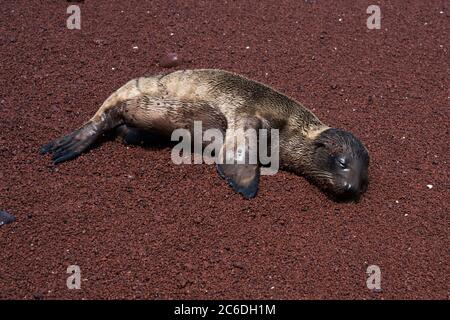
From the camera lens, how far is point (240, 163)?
4.79m

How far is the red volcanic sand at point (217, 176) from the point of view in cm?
404


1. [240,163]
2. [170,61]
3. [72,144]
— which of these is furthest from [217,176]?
[170,61]

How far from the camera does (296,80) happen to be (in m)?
6.38

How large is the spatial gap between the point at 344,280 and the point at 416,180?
149cm

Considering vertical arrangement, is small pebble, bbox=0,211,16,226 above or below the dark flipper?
below

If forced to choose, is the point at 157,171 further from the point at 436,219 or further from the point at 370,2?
the point at 370,2

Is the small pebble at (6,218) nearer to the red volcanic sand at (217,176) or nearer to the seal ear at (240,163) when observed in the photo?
the red volcanic sand at (217,176)

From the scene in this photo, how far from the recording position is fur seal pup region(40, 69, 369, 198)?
472 cm

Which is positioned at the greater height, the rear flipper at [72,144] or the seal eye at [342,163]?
the rear flipper at [72,144]

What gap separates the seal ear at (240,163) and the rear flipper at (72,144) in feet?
4.19

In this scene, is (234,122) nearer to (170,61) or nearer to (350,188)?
(350,188)

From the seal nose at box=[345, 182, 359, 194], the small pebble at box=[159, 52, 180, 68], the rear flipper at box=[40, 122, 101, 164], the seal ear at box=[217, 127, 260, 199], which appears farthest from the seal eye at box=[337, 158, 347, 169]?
the small pebble at box=[159, 52, 180, 68]

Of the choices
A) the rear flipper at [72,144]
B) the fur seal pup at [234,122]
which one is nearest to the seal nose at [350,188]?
the fur seal pup at [234,122]

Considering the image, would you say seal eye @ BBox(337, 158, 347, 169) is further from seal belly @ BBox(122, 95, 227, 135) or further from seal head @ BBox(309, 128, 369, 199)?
seal belly @ BBox(122, 95, 227, 135)
